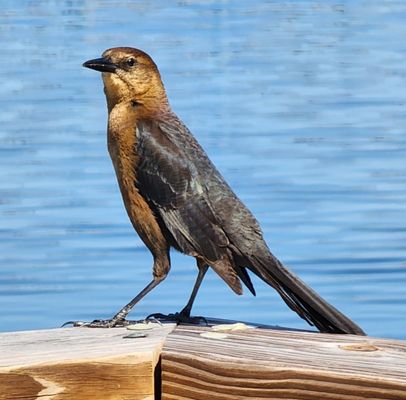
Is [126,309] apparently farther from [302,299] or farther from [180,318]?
[302,299]

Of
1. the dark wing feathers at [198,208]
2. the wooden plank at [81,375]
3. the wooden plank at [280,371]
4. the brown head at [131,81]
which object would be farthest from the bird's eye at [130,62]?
the wooden plank at [81,375]

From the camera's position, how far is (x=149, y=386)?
3.60 m

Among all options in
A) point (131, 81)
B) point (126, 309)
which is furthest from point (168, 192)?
point (126, 309)

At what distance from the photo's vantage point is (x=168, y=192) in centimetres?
615

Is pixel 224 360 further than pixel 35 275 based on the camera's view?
No

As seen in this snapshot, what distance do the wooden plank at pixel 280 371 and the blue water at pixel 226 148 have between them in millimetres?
4015

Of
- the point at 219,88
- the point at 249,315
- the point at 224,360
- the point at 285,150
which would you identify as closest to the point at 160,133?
the point at 249,315

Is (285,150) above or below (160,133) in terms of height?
Result: below

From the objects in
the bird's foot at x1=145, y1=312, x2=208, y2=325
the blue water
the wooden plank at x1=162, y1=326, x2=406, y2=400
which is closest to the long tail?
the bird's foot at x1=145, y1=312, x2=208, y2=325

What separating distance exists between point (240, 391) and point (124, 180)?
2605 millimetres

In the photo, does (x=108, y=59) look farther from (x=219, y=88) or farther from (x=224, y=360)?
(x=219, y=88)

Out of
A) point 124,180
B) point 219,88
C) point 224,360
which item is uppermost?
point 224,360

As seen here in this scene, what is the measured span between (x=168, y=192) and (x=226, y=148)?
5.00 meters

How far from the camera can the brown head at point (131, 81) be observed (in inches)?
251
